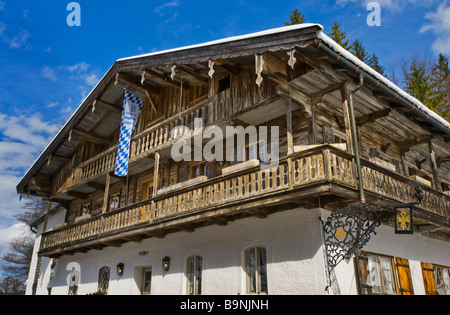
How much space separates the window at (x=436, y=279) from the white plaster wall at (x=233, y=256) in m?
5.21

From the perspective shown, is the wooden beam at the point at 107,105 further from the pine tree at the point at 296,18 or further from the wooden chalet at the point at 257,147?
the pine tree at the point at 296,18

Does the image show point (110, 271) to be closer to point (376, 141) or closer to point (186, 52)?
point (186, 52)

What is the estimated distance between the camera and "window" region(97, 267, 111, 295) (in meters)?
→ 17.2

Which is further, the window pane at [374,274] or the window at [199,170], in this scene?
the window at [199,170]

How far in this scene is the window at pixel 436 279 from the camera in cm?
1291

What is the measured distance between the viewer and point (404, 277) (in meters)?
12.2

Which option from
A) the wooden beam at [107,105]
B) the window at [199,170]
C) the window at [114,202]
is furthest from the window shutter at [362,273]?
the wooden beam at [107,105]

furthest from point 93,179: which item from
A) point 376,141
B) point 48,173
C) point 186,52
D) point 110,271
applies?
point 376,141

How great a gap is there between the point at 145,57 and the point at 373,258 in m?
10.4

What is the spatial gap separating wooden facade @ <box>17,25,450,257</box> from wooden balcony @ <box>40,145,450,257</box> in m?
0.04

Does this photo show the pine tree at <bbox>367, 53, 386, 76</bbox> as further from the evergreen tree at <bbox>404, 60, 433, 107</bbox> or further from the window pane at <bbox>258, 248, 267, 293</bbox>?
the window pane at <bbox>258, 248, 267, 293</bbox>

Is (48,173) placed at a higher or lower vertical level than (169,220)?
higher
